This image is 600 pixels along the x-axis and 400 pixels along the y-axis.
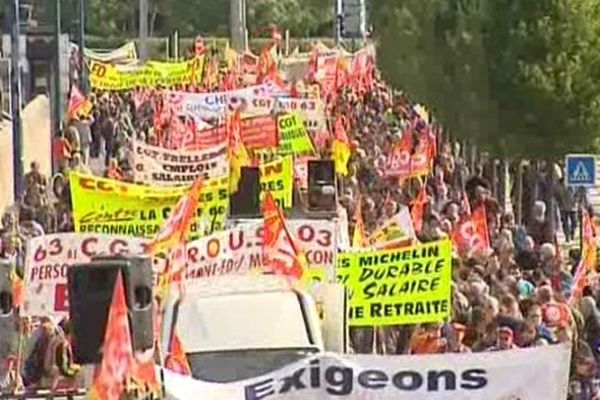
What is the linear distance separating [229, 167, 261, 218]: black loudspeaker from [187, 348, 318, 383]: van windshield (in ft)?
20.2

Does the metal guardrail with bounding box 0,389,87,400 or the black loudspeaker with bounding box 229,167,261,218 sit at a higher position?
the black loudspeaker with bounding box 229,167,261,218

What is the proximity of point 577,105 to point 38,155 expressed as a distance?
28.3ft

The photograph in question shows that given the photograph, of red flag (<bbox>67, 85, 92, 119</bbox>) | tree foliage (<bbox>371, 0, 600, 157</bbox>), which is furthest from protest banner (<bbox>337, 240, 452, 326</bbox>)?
red flag (<bbox>67, 85, 92, 119</bbox>)

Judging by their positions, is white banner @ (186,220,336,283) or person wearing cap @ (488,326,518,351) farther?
white banner @ (186,220,336,283)

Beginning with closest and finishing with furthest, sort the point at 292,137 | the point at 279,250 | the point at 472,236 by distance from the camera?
the point at 279,250 < the point at 472,236 < the point at 292,137

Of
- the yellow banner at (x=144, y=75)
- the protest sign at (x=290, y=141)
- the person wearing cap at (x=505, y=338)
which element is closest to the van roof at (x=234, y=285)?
the person wearing cap at (x=505, y=338)

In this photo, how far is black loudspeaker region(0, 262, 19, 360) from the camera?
1327 cm

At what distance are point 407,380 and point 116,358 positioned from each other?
Result: 1716mm

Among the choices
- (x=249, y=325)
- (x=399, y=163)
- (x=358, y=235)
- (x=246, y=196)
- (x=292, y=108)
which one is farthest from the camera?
(x=292, y=108)

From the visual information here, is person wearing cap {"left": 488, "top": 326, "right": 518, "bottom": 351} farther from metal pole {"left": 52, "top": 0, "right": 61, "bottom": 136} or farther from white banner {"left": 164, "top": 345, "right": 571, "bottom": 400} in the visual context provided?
metal pole {"left": 52, "top": 0, "right": 61, "bottom": 136}

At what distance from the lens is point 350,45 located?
7438 centimetres

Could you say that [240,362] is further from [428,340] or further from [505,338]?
[505,338]

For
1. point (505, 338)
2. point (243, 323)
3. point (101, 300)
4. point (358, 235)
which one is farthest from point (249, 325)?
point (358, 235)

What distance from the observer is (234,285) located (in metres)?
15.2
